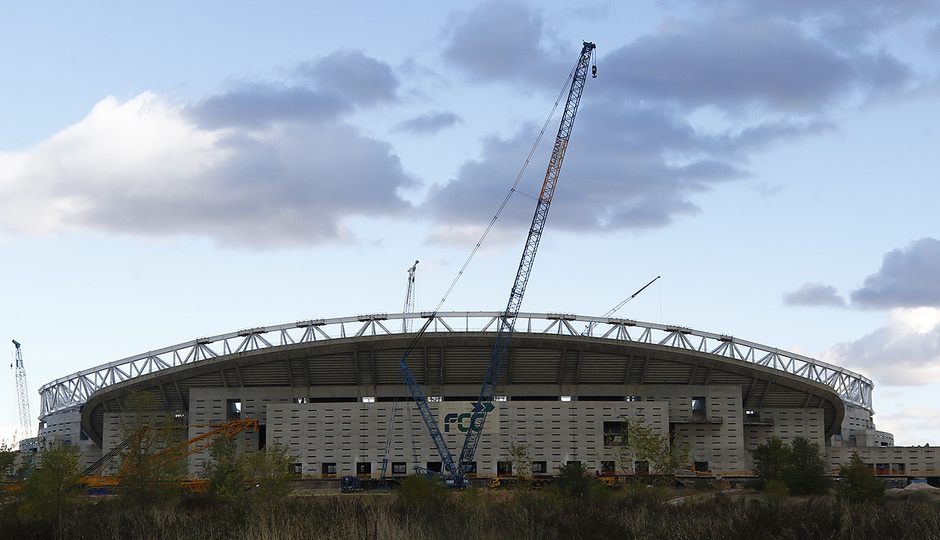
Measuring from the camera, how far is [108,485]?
110 metres

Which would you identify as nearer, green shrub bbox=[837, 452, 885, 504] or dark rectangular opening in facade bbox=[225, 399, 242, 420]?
green shrub bbox=[837, 452, 885, 504]

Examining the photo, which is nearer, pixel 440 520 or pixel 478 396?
pixel 440 520

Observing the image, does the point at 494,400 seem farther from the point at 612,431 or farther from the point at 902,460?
the point at 902,460

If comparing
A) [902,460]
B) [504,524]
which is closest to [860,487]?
[504,524]

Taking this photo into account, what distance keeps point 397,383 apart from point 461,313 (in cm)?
1137

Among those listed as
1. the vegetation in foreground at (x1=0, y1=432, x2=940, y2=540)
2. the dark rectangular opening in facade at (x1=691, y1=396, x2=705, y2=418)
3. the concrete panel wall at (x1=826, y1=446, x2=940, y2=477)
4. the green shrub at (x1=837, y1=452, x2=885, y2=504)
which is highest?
the dark rectangular opening in facade at (x1=691, y1=396, x2=705, y2=418)

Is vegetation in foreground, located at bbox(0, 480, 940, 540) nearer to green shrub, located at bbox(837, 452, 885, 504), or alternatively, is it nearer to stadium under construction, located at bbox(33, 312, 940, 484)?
green shrub, located at bbox(837, 452, 885, 504)

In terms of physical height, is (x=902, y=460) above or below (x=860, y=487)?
below

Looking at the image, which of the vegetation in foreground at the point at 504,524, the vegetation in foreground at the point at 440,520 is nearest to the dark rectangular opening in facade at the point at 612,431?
the vegetation in foreground at the point at 440,520

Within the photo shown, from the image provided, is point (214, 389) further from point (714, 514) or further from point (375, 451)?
point (714, 514)

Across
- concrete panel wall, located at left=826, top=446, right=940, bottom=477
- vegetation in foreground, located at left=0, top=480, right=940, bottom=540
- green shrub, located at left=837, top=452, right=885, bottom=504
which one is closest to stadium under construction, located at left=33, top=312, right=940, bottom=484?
concrete panel wall, located at left=826, top=446, right=940, bottom=477

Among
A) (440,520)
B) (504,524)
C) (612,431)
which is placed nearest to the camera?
(504,524)

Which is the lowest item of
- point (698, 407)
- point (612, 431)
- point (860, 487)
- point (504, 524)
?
point (860, 487)

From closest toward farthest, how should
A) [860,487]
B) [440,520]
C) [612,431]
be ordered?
[440,520] < [860,487] < [612,431]
